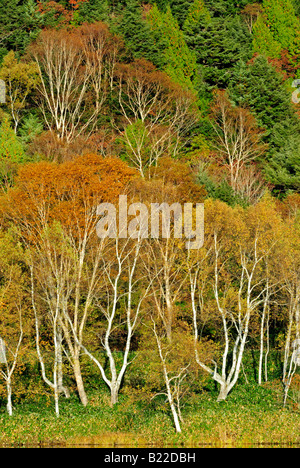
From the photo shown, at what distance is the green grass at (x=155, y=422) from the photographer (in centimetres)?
2238

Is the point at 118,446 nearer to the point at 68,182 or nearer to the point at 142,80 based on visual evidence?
the point at 68,182

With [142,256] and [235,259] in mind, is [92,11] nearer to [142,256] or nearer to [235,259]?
[142,256]

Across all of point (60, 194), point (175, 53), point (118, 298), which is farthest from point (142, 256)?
point (175, 53)

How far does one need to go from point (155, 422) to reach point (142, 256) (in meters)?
9.47

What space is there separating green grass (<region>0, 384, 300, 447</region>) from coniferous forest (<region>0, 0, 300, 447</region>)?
10 centimetres

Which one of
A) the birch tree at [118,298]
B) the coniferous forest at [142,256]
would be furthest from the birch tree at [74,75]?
the birch tree at [118,298]

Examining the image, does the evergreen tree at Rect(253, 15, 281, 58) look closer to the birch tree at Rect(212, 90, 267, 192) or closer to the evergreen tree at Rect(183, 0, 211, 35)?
the evergreen tree at Rect(183, 0, 211, 35)

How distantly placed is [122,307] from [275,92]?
1251 inches

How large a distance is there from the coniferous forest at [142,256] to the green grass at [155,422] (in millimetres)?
98

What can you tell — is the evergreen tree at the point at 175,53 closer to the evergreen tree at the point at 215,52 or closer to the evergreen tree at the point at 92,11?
the evergreen tree at the point at 215,52

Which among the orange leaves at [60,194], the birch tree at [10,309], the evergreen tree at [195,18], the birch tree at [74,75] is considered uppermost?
the evergreen tree at [195,18]

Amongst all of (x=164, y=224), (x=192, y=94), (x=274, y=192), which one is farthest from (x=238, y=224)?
(x=192, y=94)

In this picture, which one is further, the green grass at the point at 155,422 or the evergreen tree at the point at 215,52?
the evergreen tree at the point at 215,52

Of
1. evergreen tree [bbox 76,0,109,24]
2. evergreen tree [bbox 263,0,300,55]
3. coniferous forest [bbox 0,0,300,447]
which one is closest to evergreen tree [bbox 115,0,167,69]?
coniferous forest [bbox 0,0,300,447]
